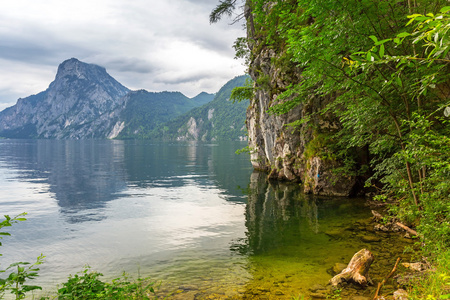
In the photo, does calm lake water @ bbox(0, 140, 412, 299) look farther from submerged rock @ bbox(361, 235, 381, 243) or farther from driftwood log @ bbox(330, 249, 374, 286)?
driftwood log @ bbox(330, 249, 374, 286)

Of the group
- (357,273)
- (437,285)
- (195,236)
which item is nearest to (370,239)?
(357,273)

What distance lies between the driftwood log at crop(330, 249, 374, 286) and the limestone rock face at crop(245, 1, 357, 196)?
51.7ft

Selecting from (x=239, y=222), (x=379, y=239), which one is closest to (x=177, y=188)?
(x=239, y=222)

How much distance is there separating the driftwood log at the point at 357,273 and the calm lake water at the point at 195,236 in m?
0.92

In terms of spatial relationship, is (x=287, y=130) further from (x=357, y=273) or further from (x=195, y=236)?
(x=357, y=273)

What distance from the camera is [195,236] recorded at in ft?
53.2

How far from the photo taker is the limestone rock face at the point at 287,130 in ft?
81.6

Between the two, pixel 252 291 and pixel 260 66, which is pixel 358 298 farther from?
pixel 260 66

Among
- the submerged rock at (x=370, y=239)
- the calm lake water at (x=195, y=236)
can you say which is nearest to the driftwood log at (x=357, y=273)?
the calm lake water at (x=195, y=236)

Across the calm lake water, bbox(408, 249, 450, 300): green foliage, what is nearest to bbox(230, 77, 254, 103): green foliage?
the calm lake water

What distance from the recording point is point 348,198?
23.7 meters

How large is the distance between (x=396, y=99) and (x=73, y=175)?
4531cm

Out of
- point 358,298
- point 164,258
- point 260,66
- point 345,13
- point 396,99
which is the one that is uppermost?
point 260,66

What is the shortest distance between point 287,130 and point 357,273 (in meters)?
23.8
